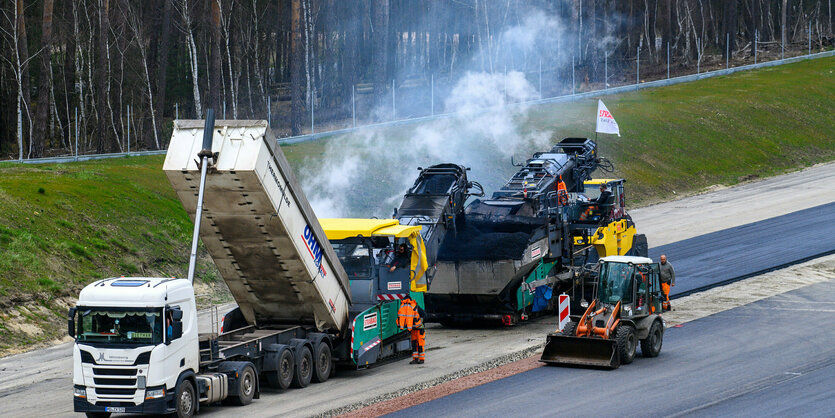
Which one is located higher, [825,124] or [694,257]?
[825,124]

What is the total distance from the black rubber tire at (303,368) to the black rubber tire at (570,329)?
16.8 ft

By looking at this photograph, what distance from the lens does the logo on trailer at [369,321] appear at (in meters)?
19.0

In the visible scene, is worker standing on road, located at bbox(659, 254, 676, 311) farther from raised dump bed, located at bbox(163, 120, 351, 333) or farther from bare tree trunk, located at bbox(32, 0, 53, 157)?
bare tree trunk, located at bbox(32, 0, 53, 157)

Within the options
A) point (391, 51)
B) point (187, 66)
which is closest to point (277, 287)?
point (391, 51)

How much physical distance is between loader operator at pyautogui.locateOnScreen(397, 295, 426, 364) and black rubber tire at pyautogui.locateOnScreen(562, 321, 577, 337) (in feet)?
9.35

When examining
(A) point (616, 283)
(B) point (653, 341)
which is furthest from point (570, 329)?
(B) point (653, 341)

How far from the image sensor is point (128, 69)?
63.1 metres

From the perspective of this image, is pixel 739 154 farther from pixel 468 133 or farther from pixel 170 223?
pixel 170 223

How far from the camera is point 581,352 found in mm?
19109

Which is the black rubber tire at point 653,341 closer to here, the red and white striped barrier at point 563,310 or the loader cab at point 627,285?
the loader cab at point 627,285

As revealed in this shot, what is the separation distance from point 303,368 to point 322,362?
69cm

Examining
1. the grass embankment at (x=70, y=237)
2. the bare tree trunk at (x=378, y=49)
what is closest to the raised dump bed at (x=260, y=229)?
the grass embankment at (x=70, y=237)

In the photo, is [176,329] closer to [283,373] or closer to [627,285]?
[283,373]

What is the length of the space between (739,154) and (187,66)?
41.3 meters
